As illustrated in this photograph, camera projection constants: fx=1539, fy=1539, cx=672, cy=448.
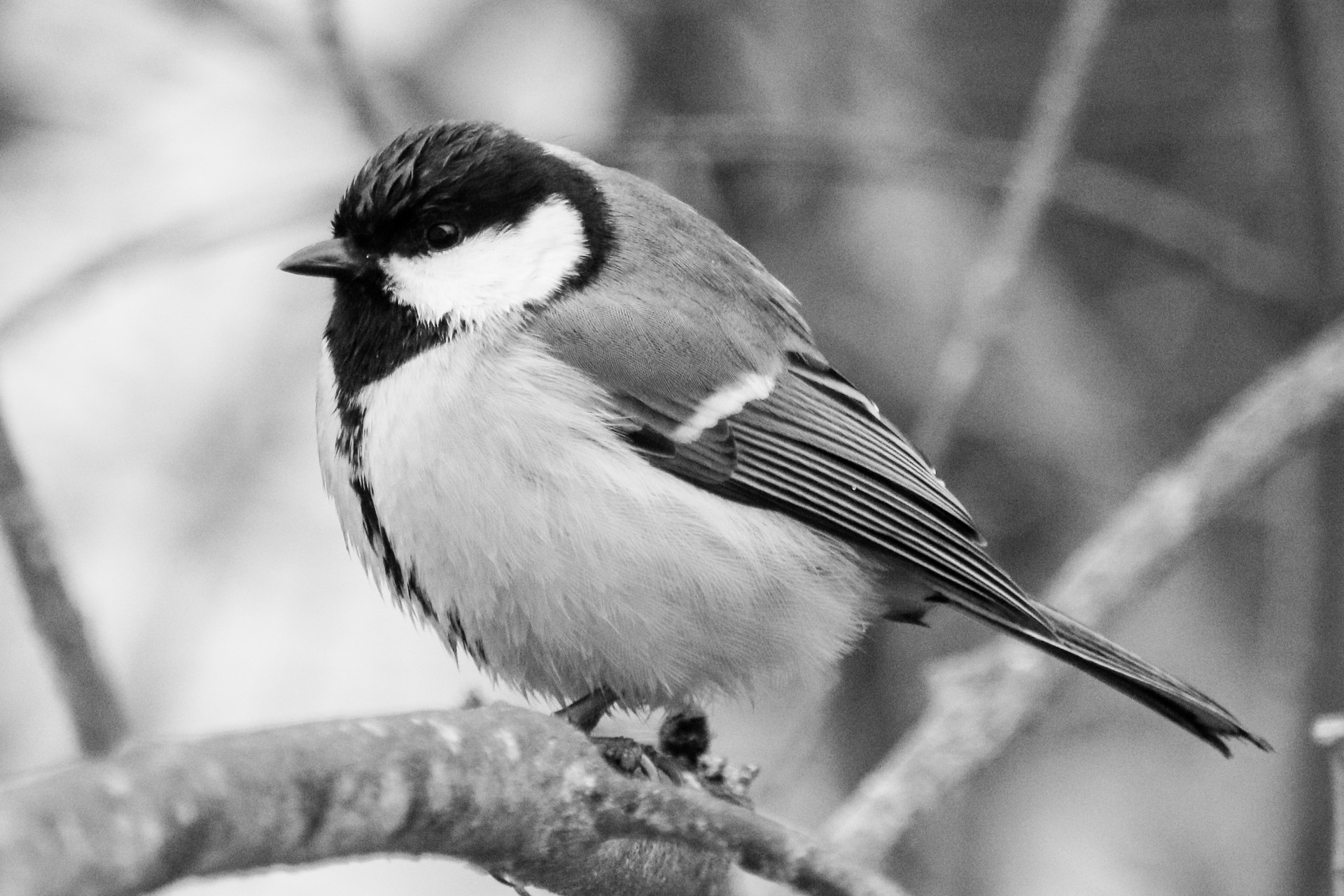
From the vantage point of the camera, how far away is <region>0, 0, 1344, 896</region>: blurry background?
13.3ft

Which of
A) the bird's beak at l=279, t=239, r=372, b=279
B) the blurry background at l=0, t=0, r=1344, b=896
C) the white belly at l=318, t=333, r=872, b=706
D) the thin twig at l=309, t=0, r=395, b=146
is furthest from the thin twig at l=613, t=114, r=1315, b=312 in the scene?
the white belly at l=318, t=333, r=872, b=706

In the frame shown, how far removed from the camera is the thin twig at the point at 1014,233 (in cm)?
298

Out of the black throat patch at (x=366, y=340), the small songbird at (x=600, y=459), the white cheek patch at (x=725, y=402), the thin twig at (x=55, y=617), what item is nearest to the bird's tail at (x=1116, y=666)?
the small songbird at (x=600, y=459)

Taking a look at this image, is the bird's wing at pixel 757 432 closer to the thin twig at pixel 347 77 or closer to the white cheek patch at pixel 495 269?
the white cheek patch at pixel 495 269

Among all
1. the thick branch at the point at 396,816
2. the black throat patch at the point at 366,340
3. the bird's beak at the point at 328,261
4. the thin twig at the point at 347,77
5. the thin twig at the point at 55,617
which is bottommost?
the thick branch at the point at 396,816

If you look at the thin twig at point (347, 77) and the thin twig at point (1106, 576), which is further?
the thin twig at point (347, 77)

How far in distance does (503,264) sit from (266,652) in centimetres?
205

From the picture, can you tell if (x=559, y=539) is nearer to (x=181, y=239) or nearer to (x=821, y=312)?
(x=181, y=239)

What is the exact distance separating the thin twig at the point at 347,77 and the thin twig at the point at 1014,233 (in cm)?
129

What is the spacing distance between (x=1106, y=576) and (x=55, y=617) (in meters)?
1.95

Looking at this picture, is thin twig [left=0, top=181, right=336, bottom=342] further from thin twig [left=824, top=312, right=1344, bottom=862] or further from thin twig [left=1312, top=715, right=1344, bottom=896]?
thin twig [left=1312, top=715, right=1344, bottom=896]

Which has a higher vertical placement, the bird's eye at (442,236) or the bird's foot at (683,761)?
the bird's eye at (442,236)

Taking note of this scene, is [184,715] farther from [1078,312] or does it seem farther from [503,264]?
[1078,312]

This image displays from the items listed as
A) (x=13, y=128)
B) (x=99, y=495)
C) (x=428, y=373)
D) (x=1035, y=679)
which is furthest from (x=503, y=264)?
(x=13, y=128)
